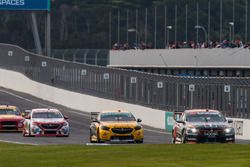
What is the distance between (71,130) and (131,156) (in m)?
29.5

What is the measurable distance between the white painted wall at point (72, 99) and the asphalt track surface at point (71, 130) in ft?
1.88

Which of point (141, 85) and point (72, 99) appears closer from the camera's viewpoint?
point (141, 85)

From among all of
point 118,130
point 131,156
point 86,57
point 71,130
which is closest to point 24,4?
point 86,57

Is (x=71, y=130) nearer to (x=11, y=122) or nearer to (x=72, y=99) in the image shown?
(x=11, y=122)

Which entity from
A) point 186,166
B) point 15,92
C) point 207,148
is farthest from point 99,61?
point 186,166

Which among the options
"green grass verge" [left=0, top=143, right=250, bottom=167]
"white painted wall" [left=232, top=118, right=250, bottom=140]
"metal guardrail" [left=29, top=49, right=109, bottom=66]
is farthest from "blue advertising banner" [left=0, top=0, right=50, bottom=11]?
"green grass verge" [left=0, top=143, right=250, bottom=167]

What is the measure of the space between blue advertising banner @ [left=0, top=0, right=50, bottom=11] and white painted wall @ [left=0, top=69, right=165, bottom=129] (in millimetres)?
5546

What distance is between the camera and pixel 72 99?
75.5 metres

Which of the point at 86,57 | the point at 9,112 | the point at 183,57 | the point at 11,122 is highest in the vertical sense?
the point at 183,57

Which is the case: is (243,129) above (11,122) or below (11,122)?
below

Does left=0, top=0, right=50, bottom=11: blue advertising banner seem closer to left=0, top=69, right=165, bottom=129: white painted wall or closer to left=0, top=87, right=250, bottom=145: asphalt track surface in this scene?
left=0, top=69, right=165, bottom=129: white painted wall

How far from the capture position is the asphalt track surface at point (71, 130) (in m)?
45.0

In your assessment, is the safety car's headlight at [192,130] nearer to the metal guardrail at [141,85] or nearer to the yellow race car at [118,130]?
the yellow race car at [118,130]

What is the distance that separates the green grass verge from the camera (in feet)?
83.8
